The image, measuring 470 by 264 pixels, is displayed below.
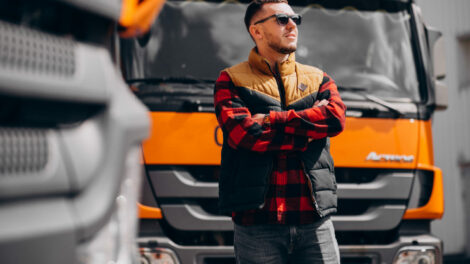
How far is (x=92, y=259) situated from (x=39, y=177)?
0.22m

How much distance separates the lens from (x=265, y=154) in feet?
8.82

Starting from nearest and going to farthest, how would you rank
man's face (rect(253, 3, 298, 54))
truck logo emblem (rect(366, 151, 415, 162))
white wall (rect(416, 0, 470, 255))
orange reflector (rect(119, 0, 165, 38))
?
orange reflector (rect(119, 0, 165, 38)), man's face (rect(253, 3, 298, 54)), truck logo emblem (rect(366, 151, 415, 162)), white wall (rect(416, 0, 470, 255))

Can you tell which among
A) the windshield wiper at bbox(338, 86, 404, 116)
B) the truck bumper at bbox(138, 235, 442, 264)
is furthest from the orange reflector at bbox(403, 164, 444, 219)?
the windshield wiper at bbox(338, 86, 404, 116)

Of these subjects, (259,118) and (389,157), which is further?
(389,157)

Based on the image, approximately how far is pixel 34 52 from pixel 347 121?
2.61 meters

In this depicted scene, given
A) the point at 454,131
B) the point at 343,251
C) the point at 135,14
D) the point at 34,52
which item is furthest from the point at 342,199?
the point at 454,131

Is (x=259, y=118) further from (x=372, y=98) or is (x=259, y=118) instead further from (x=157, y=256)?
(x=372, y=98)

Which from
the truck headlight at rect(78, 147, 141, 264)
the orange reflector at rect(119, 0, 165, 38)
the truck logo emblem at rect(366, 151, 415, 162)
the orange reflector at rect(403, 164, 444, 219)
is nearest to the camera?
the truck headlight at rect(78, 147, 141, 264)

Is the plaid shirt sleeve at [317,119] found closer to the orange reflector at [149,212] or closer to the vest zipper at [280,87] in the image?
the vest zipper at [280,87]

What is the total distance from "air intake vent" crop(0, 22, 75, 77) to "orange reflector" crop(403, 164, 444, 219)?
2.93m

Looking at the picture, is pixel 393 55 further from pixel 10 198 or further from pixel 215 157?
pixel 10 198

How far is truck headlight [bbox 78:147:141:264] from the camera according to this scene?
4.79ft

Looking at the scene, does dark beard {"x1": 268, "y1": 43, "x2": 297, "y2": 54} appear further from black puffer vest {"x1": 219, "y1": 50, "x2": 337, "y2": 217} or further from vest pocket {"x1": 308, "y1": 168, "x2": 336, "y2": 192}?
vest pocket {"x1": 308, "y1": 168, "x2": 336, "y2": 192}

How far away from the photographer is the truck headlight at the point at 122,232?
1.46 meters
